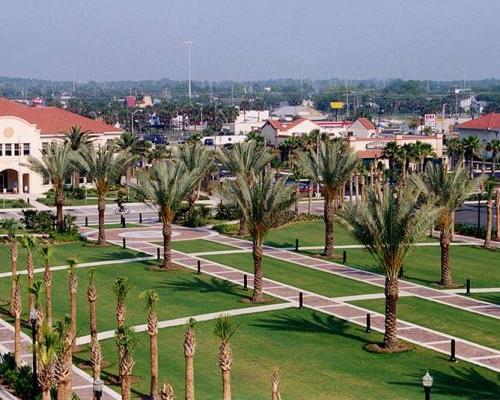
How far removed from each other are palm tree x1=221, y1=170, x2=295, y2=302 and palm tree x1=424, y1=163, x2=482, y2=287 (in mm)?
7565

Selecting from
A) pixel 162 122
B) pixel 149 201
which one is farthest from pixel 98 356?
pixel 162 122

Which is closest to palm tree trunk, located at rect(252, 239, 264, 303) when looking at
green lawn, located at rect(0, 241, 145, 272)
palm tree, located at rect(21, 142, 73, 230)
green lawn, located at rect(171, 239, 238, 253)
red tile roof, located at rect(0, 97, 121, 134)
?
green lawn, located at rect(0, 241, 145, 272)

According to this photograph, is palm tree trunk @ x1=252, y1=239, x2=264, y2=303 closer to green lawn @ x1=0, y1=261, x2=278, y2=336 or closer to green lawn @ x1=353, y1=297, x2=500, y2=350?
green lawn @ x1=0, y1=261, x2=278, y2=336

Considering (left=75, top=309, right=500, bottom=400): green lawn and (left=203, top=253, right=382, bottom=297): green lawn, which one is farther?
(left=203, top=253, right=382, bottom=297): green lawn

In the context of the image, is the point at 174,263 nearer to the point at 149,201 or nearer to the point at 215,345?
the point at 149,201

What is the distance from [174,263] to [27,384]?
2108 centimetres

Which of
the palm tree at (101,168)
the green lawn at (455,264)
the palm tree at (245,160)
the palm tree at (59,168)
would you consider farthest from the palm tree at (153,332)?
the palm tree at (59,168)

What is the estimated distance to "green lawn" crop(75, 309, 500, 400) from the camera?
2869 cm

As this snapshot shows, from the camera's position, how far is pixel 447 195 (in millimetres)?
44781

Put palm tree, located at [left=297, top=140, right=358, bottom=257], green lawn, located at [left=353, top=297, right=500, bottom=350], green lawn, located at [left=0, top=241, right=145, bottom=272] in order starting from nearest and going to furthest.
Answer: green lawn, located at [left=353, top=297, right=500, bottom=350] < green lawn, located at [left=0, top=241, right=145, bottom=272] < palm tree, located at [left=297, top=140, right=358, bottom=257]

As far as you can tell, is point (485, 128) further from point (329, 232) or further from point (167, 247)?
point (167, 247)

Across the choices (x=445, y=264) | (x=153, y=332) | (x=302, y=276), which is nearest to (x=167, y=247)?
(x=302, y=276)

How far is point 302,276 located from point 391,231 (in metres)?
12.9

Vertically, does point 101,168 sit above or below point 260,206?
above
